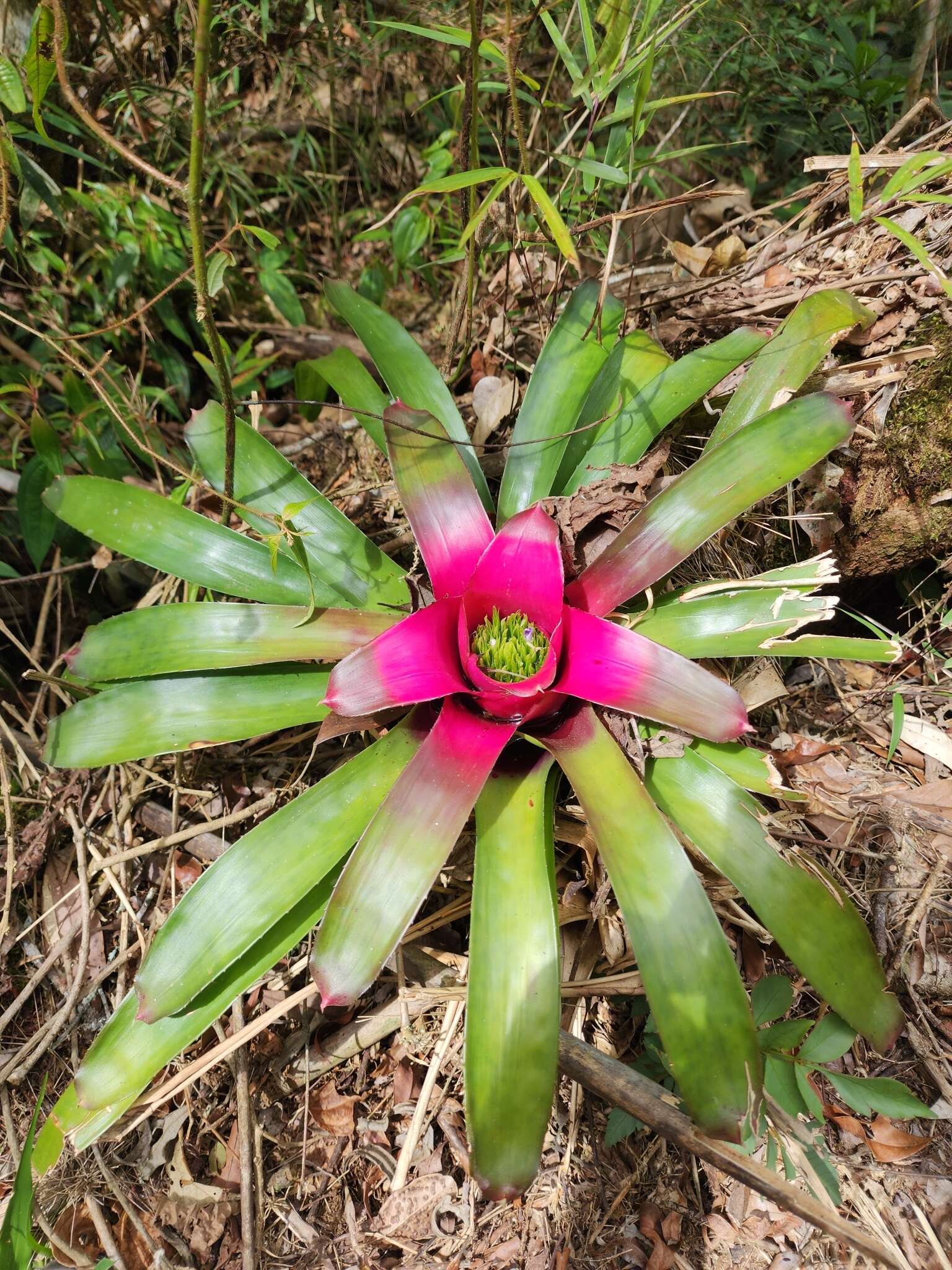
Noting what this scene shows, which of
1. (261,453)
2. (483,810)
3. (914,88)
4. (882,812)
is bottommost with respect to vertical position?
(882,812)

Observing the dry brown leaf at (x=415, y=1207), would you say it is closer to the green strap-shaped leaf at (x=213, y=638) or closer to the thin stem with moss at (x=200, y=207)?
the green strap-shaped leaf at (x=213, y=638)

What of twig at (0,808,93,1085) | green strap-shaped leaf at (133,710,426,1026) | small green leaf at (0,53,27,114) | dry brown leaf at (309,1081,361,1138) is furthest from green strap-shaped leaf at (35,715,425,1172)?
small green leaf at (0,53,27,114)

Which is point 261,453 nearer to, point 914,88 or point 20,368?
point 20,368

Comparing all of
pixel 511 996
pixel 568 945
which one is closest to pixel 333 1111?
pixel 568 945

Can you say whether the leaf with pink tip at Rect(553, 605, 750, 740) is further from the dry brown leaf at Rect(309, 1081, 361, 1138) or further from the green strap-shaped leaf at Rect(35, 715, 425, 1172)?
the dry brown leaf at Rect(309, 1081, 361, 1138)

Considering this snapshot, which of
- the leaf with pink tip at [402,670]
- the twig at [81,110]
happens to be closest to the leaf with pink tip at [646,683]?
the leaf with pink tip at [402,670]

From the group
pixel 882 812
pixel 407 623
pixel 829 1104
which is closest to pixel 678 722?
pixel 407 623

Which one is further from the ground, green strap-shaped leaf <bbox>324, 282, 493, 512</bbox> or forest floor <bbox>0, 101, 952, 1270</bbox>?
green strap-shaped leaf <bbox>324, 282, 493, 512</bbox>
